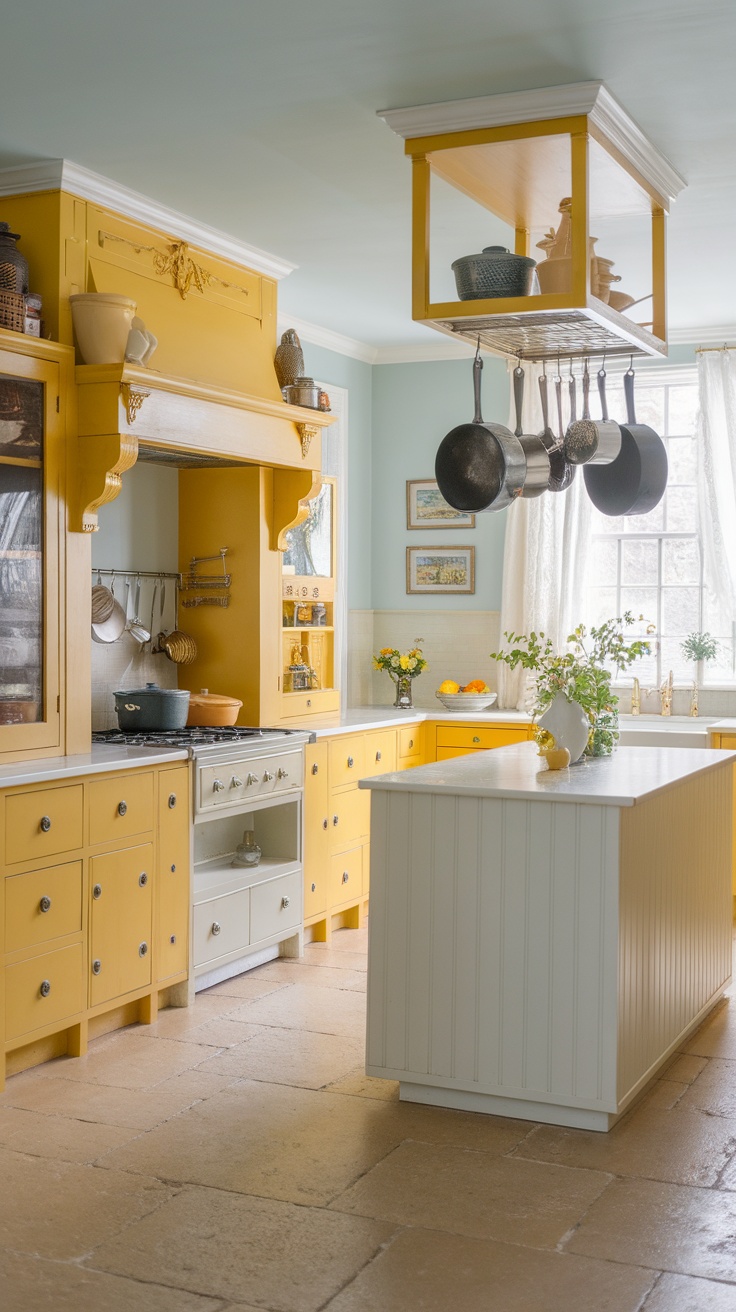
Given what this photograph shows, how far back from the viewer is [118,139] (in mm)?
4230

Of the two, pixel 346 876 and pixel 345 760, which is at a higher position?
pixel 345 760

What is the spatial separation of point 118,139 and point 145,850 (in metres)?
2.38

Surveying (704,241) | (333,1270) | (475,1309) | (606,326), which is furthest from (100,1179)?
(704,241)

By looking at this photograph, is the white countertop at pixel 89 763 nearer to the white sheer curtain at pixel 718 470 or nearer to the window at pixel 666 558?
the window at pixel 666 558

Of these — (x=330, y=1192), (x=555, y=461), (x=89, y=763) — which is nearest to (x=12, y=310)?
(x=89, y=763)

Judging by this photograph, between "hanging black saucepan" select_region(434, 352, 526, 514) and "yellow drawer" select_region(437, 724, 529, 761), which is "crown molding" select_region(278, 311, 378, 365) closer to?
"yellow drawer" select_region(437, 724, 529, 761)

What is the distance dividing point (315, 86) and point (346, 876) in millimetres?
3510

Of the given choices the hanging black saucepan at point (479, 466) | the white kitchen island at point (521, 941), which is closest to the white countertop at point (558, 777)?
the white kitchen island at point (521, 941)

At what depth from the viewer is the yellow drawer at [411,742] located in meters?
6.57

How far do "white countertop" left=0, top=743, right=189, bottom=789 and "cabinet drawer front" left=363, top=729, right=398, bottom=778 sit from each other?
166 cm

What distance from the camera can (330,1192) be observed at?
321 centimetres

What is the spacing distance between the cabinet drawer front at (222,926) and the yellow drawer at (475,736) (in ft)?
6.25

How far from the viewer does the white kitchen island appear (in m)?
3.60

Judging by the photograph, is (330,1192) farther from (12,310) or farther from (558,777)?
(12,310)
